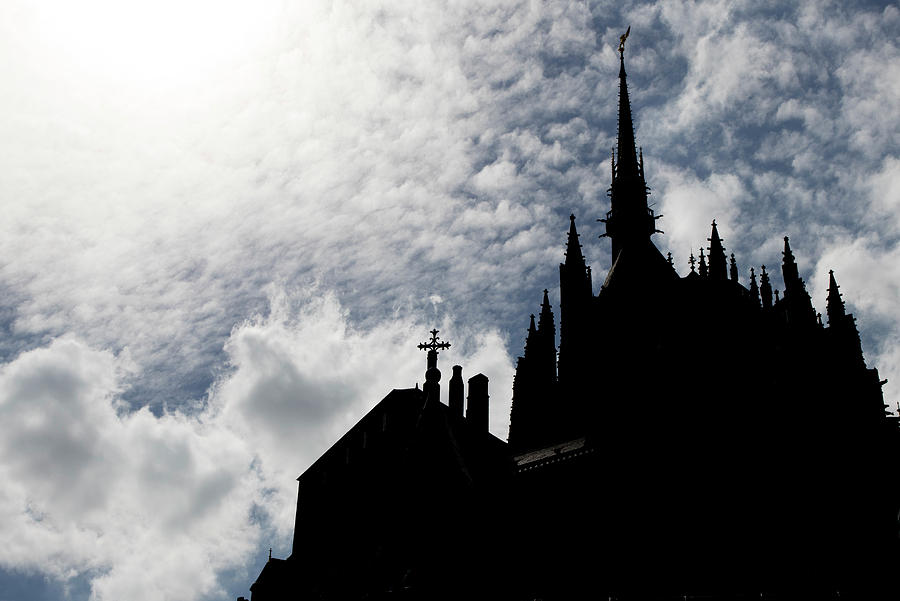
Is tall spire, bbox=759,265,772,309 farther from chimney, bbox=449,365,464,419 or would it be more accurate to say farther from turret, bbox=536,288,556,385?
chimney, bbox=449,365,464,419

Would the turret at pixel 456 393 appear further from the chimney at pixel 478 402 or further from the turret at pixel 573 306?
the turret at pixel 573 306

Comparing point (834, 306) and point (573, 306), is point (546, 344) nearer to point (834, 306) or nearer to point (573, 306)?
point (573, 306)

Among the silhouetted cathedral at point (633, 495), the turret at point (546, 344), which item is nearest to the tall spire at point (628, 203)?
the turret at point (546, 344)

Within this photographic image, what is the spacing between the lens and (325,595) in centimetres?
4425

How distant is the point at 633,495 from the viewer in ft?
122

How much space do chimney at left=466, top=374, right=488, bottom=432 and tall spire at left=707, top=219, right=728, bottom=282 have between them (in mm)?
23132

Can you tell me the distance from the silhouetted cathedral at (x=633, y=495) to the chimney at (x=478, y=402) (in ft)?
0.38

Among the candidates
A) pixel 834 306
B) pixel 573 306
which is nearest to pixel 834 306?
pixel 834 306

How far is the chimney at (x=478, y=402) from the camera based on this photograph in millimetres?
49000

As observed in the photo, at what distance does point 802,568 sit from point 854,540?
450 cm

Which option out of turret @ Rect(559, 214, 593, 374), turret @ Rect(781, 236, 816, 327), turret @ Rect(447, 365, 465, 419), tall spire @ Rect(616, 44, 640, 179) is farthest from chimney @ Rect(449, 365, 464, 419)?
tall spire @ Rect(616, 44, 640, 179)

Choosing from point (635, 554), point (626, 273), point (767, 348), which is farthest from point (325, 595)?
point (626, 273)

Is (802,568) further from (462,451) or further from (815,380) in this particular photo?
(815,380)

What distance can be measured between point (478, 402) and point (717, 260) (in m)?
25.2
